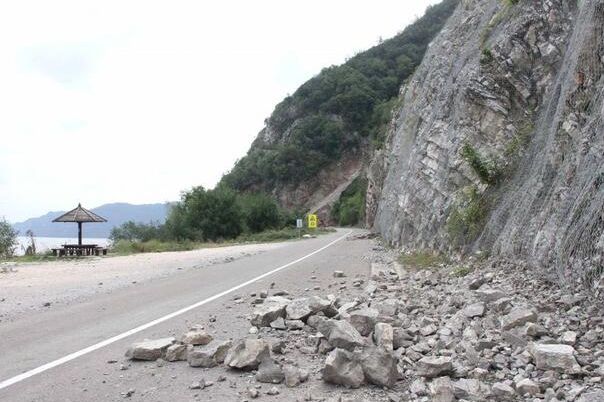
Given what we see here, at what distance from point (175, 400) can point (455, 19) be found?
3159 centimetres

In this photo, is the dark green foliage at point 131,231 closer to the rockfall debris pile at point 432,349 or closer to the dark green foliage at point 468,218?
the dark green foliage at point 468,218

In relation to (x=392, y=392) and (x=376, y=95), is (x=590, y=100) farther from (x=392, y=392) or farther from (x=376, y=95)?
(x=376, y=95)

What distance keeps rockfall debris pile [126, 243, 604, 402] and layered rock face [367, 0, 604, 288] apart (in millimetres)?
1047

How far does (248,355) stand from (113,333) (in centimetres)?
304

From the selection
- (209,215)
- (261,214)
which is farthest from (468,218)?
(261,214)

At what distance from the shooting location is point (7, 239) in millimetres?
35156

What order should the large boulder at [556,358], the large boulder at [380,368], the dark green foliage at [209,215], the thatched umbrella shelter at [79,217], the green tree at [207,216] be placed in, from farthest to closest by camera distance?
the dark green foliage at [209,215]
the green tree at [207,216]
the thatched umbrella shelter at [79,217]
the large boulder at [380,368]
the large boulder at [556,358]

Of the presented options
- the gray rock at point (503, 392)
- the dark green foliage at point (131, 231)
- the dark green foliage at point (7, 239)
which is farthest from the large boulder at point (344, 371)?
the dark green foliage at point (131, 231)

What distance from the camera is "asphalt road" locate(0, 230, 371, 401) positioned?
5.14m

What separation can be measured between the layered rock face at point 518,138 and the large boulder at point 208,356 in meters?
4.53

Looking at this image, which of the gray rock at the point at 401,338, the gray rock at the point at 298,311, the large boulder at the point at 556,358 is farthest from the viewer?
the gray rock at the point at 298,311

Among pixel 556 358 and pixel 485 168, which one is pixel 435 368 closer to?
pixel 556 358

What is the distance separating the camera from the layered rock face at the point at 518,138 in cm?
785

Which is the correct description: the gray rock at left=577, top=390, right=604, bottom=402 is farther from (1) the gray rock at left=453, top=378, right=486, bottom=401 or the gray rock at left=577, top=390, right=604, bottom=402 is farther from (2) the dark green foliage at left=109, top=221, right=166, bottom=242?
(2) the dark green foliage at left=109, top=221, right=166, bottom=242
